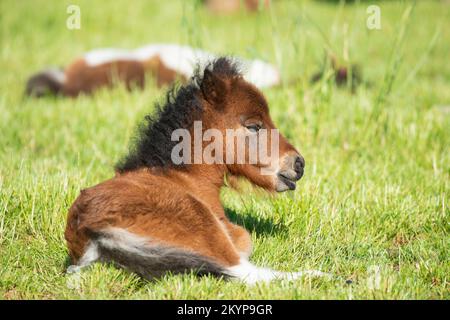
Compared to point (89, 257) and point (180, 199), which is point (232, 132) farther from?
point (89, 257)

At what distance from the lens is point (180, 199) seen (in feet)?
12.0

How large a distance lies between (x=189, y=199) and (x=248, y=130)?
0.58 metres

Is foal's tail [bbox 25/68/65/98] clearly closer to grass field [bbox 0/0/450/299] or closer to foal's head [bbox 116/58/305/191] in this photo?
grass field [bbox 0/0/450/299]

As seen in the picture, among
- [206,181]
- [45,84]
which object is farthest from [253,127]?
[45,84]

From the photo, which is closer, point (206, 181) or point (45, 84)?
point (206, 181)

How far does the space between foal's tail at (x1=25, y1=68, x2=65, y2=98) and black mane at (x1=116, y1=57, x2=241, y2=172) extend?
503 centimetres

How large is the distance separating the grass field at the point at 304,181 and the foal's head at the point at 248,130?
521 mm

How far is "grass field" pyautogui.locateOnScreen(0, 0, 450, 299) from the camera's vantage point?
3.62 meters

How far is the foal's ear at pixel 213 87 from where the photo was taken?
392 cm

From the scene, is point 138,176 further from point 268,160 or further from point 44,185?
point 44,185

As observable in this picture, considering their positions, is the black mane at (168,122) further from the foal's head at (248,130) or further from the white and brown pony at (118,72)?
the white and brown pony at (118,72)

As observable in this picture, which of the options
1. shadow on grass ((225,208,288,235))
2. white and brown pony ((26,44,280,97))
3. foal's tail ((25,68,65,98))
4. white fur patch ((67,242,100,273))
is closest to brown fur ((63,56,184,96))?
white and brown pony ((26,44,280,97))

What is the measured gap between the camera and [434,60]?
11.8 metres
